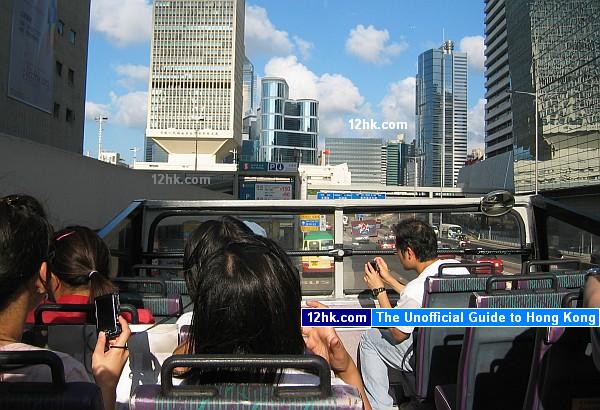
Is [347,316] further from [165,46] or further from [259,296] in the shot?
[165,46]

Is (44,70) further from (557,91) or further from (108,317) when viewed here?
(557,91)

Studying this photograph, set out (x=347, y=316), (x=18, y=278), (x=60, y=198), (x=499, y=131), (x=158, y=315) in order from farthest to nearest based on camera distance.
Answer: (x=499, y=131) → (x=60, y=198) → (x=158, y=315) → (x=347, y=316) → (x=18, y=278)

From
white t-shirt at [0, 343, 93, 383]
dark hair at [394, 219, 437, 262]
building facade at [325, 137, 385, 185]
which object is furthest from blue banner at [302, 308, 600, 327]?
building facade at [325, 137, 385, 185]

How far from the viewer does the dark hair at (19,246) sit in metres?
1.49

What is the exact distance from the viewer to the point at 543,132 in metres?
69.3

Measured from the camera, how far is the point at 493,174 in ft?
366

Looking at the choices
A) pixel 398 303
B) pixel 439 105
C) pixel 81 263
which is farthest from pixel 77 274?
pixel 439 105

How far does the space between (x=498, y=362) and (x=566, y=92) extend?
234ft

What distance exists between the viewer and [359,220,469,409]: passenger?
3289mm

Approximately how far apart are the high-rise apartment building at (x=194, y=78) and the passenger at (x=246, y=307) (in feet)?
390

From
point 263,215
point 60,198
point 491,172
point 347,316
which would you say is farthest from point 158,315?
point 491,172

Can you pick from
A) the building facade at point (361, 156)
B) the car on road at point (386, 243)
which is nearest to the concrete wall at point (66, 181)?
the car on road at point (386, 243)

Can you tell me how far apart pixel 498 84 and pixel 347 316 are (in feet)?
532

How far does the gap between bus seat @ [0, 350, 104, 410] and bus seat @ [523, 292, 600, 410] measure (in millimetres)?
1599
